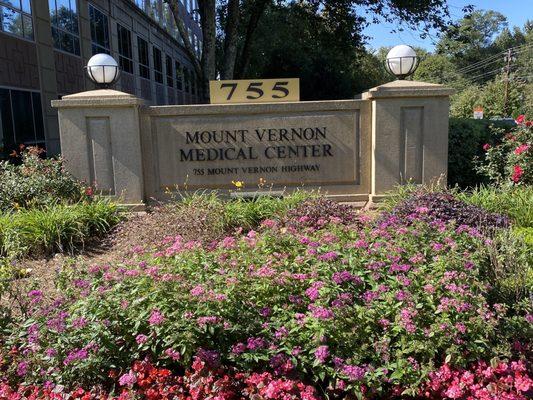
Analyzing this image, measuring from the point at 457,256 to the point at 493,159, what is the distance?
5.39 m

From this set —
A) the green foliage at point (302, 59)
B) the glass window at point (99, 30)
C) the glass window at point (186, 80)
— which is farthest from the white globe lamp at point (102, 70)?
the glass window at point (186, 80)

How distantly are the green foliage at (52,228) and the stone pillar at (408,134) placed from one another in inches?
158

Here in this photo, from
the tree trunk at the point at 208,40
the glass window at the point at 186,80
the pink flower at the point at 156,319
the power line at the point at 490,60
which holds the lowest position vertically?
the pink flower at the point at 156,319

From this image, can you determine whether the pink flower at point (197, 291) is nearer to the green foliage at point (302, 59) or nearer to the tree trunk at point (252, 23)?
the tree trunk at point (252, 23)

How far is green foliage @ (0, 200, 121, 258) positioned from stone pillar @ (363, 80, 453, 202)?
13.1ft

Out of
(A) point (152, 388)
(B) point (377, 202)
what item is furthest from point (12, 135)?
(A) point (152, 388)

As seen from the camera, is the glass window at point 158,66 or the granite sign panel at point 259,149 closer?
the granite sign panel at point 259,149

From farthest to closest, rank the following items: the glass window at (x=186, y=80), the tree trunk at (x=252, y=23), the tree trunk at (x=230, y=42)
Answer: the glass window at (x=186, y=80) < the tree trunk at (x=252, y=23) < the tree trunk at (x=230, y=42)

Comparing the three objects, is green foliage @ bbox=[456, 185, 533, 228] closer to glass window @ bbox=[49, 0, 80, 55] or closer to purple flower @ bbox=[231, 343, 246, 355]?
purple flower @ bbox=[231, 343, 246, 355]

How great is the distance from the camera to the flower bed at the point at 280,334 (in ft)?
9.14

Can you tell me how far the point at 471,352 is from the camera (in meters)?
2.95

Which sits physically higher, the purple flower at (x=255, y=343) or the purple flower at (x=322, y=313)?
the purple flower at (x=322, y=313)

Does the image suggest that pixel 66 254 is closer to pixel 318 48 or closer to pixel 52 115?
pixel 52 115

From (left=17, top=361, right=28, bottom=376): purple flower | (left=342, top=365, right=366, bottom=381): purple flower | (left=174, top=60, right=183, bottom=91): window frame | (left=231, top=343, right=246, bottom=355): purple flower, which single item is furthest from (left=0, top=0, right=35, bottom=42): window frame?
(left=174, top=60, right=183, bottom=91): window frame
